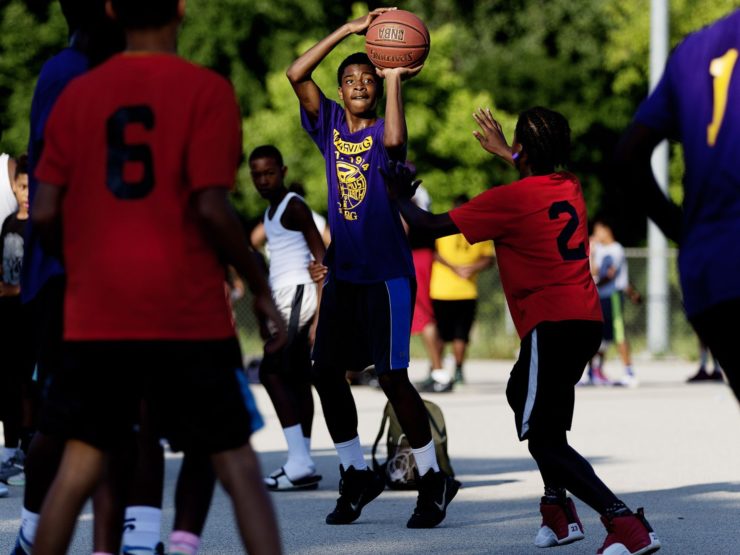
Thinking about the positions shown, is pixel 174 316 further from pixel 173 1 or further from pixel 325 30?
pixel 325 30

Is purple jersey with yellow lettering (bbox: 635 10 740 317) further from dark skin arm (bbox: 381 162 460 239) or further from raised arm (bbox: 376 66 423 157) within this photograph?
raised arm (bbox: 376 66 423 157)

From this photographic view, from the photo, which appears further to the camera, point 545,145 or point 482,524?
point 482,524

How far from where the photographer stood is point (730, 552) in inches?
255

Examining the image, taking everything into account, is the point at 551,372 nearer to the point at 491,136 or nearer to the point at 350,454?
the point at 491,136

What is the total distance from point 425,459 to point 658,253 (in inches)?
775

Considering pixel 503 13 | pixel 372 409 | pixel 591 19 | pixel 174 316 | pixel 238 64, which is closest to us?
pixel 174 316

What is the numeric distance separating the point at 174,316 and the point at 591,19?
39872 millimetres

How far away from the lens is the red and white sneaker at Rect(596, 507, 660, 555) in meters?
6.05

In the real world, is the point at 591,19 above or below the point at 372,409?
above

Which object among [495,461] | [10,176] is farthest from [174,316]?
[495,461]

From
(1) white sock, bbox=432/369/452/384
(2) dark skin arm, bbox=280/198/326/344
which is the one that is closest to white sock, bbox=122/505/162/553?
(2) dark skin arm, bbox=280/198/326/344

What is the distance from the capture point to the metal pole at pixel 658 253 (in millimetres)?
25391

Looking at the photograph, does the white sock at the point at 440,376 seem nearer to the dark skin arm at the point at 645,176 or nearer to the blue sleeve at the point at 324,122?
the blue sleeve at the point at 324,122

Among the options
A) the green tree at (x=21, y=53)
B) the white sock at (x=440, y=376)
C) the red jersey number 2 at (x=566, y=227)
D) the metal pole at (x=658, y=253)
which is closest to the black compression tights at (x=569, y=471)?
the red jersey number 2 at (x=566, y=227)
